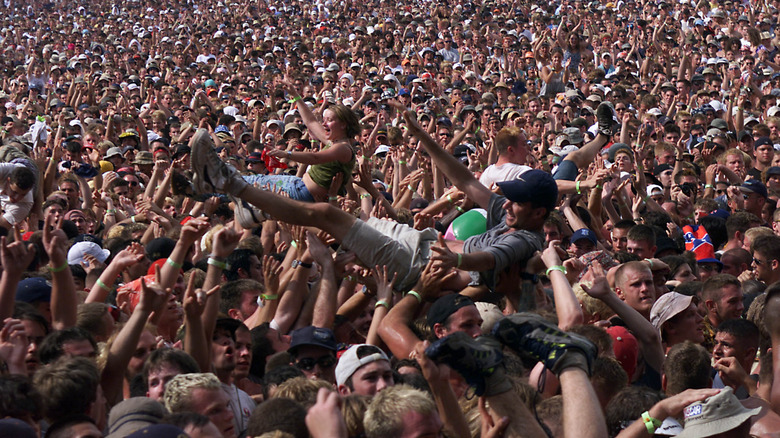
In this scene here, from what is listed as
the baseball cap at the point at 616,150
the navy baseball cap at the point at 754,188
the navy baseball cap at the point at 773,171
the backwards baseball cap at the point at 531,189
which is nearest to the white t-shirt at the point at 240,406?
the backwards baseball cap at the point at 531,189

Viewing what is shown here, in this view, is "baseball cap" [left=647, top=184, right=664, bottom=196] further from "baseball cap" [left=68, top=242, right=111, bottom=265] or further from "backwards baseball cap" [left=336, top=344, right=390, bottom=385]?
"backwards baseball cap" [left=336, top=344, right=390, bottom=385]

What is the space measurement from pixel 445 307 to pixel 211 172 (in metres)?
1.71

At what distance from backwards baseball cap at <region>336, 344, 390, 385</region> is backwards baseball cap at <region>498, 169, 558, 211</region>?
4.78 ft

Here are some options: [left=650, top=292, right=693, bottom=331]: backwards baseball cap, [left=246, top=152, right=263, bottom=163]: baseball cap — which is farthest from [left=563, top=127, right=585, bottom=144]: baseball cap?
[left=650, top=292, right=693, bottom=331]: backwards baseball cap

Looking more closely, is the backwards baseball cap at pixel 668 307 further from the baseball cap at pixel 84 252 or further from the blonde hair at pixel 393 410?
the baseball cap at pixel 84 252

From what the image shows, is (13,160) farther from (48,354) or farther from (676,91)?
(676,91)

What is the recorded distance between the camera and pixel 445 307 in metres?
5.49

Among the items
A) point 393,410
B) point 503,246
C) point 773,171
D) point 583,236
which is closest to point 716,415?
point 393,410

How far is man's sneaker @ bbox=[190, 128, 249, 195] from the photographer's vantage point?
6004 mm

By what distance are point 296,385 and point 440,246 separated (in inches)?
52.2

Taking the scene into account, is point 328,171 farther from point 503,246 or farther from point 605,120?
point 503,246

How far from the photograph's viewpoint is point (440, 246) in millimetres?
5453

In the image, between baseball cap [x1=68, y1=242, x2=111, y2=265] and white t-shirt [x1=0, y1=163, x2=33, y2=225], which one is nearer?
baseball cap [x1=68, y1=242, x2=111, y2=265]

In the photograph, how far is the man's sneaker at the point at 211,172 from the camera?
6004mm
